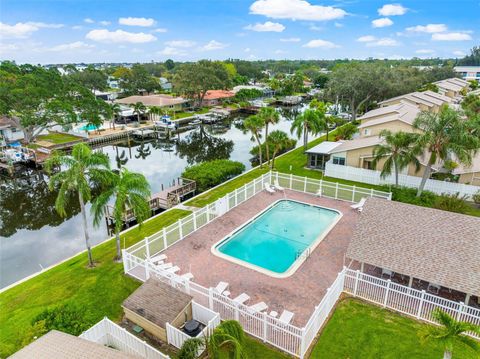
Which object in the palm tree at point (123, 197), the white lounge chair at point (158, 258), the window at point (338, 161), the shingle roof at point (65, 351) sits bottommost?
the white lounge chair at point (158, 258)

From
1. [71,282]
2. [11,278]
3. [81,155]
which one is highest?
[81,155]

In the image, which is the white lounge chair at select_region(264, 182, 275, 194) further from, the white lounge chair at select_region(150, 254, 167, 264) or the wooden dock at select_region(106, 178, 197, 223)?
the white lounge chair at select_region(150, 254, 167, 264)

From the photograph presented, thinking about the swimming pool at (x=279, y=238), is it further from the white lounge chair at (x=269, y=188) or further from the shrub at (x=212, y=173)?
the shrub at (x=212, y=173)

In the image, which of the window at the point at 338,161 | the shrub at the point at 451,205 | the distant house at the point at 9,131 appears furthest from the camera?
the distant house at the point at 9,131

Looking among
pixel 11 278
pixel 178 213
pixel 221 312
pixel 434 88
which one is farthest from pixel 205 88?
pixel 221 312

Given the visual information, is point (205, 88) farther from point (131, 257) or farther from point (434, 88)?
point (131, 257)

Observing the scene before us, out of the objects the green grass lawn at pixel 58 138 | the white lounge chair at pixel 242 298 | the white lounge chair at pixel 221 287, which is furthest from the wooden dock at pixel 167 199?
the green grass lawn at pixel 58 138
